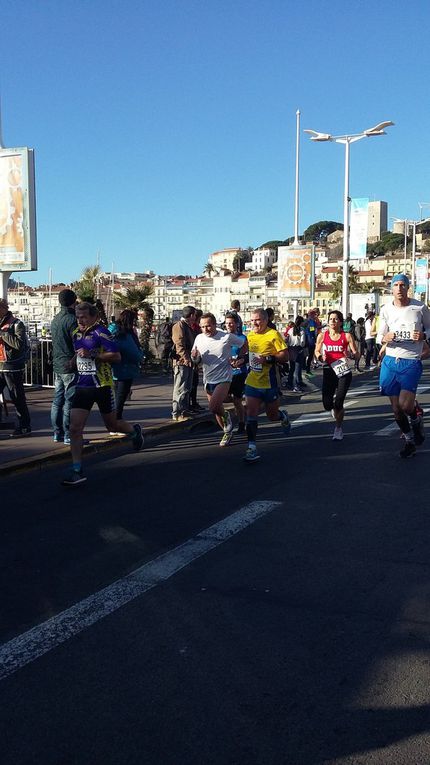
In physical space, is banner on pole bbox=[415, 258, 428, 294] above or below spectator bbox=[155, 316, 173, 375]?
above

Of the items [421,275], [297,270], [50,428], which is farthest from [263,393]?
[421,275]

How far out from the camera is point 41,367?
16.7 m

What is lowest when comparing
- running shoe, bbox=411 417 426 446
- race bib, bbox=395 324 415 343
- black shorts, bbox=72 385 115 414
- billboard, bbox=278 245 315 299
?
running shoe, bbox=411 417 426 446

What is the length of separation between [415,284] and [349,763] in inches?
2173

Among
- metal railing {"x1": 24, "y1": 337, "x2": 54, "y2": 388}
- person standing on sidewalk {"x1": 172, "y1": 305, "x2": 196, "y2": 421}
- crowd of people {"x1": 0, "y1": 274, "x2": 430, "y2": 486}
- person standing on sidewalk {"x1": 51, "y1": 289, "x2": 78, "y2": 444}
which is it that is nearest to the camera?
crowd of people {"x1": 0, "y1": 274, "x2": 430, "y2": 486}

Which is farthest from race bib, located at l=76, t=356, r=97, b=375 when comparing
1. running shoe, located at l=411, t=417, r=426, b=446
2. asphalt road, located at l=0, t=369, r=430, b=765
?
running shoe, located at l=411, t=417, r=426, b=446

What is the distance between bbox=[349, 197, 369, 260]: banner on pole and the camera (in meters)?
30.5

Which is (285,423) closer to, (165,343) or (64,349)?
(64,349)

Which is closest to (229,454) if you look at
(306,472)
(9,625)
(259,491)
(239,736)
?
(306,472)

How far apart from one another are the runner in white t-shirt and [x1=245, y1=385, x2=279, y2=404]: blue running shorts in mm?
926

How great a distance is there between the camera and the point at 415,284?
55531 mm

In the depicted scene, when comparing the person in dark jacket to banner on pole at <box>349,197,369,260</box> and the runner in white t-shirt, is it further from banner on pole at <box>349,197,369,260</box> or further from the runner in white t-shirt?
banner on pole at <box>349,197,369,260</box>

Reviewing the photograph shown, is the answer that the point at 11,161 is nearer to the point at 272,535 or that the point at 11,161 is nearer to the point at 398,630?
the point at 272,535

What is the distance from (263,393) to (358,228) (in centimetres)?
2354
